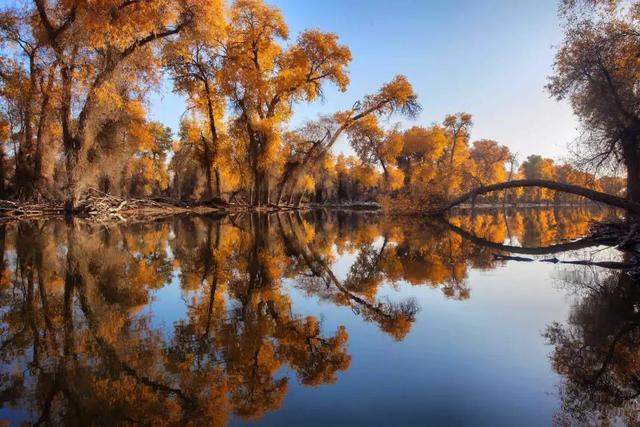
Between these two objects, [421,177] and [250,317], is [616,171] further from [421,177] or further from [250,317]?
[421,177]

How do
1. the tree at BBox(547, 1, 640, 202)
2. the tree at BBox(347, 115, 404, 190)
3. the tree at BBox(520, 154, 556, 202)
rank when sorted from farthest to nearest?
the tree at BBox(520, 154, 556, 202) → the tree at BBox(347, 115, 404, 190) → the tree at BBox(547, 1, 640, 202)

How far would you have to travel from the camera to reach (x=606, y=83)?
1312 cm

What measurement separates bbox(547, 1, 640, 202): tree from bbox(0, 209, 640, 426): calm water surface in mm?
8816

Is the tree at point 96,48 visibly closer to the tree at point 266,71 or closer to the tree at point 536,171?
the tree at point 266,71

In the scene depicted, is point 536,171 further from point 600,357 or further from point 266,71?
point 600,357

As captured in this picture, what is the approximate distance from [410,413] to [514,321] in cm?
243

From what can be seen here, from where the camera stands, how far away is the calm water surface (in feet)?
8.33

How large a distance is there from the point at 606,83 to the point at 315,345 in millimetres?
14069

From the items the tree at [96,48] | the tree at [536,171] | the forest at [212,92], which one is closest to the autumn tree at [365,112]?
the forest at [212,92]

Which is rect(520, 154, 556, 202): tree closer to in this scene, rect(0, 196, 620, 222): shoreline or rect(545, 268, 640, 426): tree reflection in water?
rect(0, 196, 620, 222): shoreline

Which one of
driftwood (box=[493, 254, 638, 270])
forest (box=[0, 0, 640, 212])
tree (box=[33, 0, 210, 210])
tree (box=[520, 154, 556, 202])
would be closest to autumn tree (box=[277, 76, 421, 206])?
forest (box=[0, 0, 640, 212])

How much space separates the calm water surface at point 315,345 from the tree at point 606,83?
8816 mm

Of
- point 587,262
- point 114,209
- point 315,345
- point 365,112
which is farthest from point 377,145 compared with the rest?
point 315,345

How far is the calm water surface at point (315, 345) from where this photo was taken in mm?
2539
